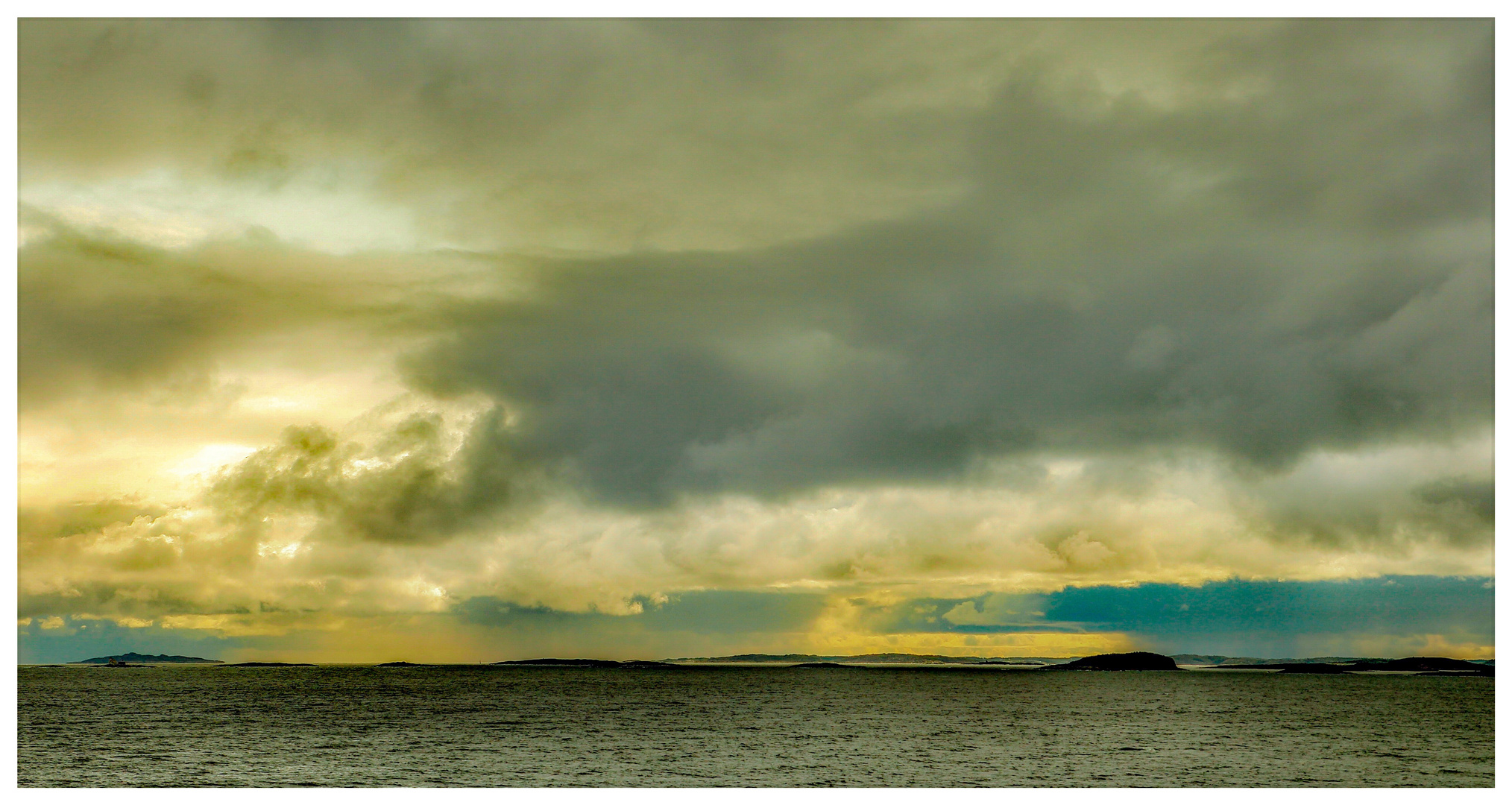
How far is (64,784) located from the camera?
8388cm

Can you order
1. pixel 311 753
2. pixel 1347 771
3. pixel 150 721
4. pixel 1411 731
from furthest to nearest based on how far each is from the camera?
pixel 150 721 → pixel 1411 731 → pixel 311 753 → pixel 1347 771

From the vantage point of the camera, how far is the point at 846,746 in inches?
4616

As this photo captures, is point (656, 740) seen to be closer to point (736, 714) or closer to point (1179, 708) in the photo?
point (736, 714)

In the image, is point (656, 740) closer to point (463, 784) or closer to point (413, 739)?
point (413, 739)

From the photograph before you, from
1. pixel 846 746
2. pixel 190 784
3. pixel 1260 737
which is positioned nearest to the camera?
pixel 190 784

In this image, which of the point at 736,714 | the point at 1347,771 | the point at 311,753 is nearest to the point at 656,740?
the point at 311,753

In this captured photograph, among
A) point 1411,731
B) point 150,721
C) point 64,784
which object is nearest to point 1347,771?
point 1411,731

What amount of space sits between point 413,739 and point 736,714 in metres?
62.7

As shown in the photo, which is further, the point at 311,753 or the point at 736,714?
the point at 736,714

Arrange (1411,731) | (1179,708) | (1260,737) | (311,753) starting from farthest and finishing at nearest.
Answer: (1179,708)
(1411,731)
(1260,737)
(311,753)

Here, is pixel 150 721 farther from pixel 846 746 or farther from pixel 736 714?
pixel 846 746

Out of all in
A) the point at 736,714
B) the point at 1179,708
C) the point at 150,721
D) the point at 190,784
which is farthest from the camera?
the point at 1179,708

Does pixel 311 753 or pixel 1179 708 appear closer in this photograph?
pixel 311 753

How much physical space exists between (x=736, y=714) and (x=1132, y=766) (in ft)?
279
